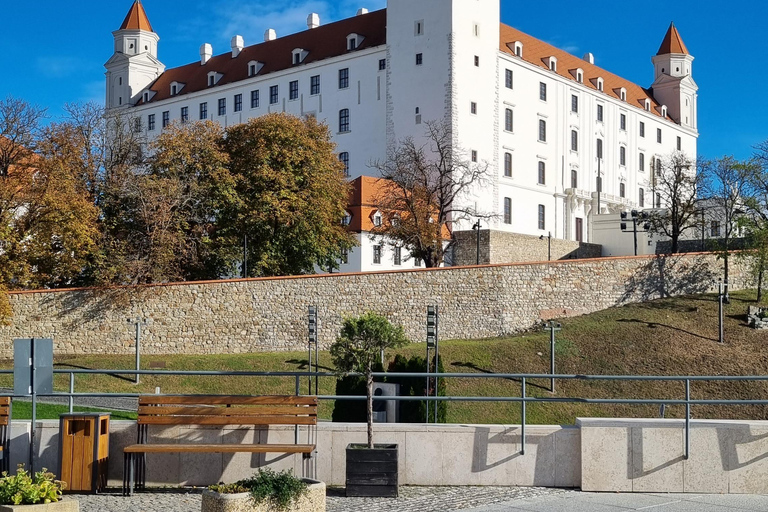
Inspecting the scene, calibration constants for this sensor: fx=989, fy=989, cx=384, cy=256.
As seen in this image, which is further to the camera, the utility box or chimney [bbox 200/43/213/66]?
chimney [bbox 200/43/213/66]

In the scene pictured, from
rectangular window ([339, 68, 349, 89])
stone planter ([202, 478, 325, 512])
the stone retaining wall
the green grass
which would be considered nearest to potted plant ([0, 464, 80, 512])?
stone planter ([202, 478, 325, 512])

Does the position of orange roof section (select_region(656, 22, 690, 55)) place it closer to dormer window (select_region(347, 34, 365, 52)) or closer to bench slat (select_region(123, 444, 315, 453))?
dormer window (select_region(347, 34, 365, 52))

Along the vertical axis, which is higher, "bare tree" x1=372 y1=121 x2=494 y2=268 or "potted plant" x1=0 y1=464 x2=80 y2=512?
"bare tree" x1=372 y1=121 x2=494 y2=268

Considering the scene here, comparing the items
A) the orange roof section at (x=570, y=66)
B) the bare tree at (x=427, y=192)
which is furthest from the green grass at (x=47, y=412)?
the orange roof section at (x=570, y=66)

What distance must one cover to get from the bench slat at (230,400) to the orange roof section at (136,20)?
84856mm

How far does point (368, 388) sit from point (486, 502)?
1.80 meters

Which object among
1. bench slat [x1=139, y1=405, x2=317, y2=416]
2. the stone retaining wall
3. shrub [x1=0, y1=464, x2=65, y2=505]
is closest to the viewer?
shrub [x1=0, y1=464, x2=65, y2=505]

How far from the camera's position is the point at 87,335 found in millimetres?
38750

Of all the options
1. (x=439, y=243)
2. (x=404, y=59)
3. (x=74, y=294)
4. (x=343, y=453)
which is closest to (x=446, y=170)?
(x=439, y=243)

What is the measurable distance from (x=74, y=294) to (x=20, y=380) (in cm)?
2939

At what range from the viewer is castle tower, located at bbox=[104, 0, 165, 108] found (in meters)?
89.1

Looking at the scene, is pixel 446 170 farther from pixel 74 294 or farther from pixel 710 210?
pixel 74 294

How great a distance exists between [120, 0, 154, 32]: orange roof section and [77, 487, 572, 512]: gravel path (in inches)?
3367

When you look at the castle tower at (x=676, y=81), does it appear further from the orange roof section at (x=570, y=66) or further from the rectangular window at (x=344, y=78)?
the rectangular window at (x=344, y=78)
